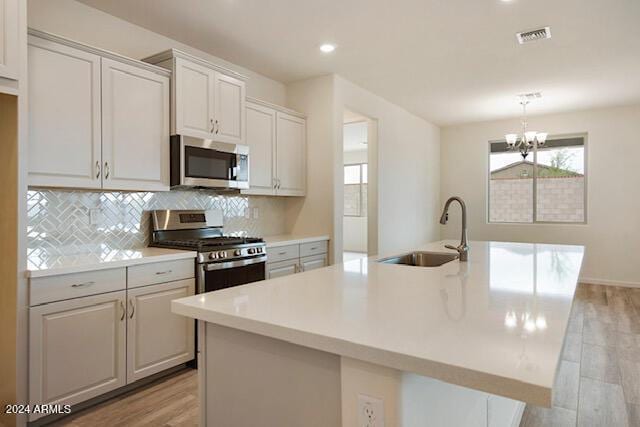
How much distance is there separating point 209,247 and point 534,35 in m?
3.15

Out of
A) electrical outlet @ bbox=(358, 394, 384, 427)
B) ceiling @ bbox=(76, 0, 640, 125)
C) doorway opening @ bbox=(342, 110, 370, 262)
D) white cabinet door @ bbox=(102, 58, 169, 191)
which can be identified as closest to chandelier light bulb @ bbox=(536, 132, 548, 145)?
ceiling @ bbox=(76, 0, 640, 125)

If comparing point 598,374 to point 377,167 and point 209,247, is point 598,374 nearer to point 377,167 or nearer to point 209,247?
point 209,247

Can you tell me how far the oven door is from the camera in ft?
9.16

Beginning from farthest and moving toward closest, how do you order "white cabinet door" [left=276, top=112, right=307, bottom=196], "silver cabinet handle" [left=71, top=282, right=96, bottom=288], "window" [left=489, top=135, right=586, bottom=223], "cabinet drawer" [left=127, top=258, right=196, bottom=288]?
1. "window" [left=489, top=135, right=586, bottom=223]
2. "white cabinet door" [left=276, top=112, right=307, bottom=196]
3. "cabinet drawer" [left=127, top=258, right=196, bottom=288]
4. "silver cabinet handle" [left=71, top=282, right=96, bottom=288]

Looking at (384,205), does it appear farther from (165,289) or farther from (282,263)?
(165,289)

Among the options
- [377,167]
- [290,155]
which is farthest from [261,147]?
[377,167]

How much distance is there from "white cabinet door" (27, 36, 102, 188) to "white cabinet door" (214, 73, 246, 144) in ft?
3.15

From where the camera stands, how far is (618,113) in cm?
572

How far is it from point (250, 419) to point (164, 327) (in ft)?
5.26

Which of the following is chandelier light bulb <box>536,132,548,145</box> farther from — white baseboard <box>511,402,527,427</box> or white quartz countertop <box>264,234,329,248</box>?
white baseboard <box>511,402,527,427</box>

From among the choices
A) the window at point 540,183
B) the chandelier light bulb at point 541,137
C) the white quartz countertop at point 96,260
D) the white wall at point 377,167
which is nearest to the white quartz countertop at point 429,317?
the white quartz countertop at point 96,260

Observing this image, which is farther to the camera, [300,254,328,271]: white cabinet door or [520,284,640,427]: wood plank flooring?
[300,254,328,271]: white cabinet door

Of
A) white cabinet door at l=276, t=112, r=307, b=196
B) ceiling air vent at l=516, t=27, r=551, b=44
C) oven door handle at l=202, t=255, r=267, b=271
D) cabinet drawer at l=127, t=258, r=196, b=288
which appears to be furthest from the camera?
white cabinet door at l=276, t=112, r=307, b=196

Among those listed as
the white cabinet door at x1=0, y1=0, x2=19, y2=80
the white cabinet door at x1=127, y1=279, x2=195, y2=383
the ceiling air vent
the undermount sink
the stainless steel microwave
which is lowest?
the white cabinet door at x1=127, y1=279, x2=195, y2=383
